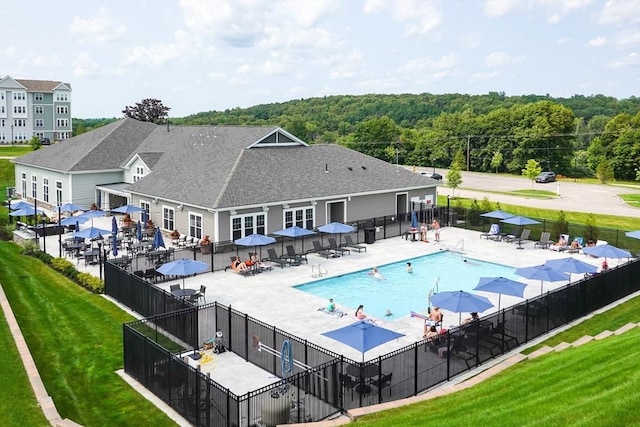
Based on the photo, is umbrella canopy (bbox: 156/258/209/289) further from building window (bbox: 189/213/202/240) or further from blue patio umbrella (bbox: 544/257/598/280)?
blue patio umbrella (bbox: 544/257/598/280)

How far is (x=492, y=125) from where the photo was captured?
94938 millimetres

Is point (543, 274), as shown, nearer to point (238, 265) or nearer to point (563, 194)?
point (238, 265)

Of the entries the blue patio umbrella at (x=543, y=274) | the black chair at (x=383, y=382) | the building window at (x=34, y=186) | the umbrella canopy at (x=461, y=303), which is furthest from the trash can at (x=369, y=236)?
the building window at (x=34, y=186)

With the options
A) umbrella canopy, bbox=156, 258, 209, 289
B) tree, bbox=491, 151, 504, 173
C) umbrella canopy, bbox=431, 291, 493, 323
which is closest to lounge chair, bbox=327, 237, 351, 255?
umbrella canopy, bbox=156, 258, 209, 289

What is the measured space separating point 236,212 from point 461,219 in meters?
17.1

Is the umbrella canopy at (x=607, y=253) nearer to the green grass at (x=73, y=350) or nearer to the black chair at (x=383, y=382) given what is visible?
the black chair at (x=383, y=382)

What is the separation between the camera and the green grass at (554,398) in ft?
27.8

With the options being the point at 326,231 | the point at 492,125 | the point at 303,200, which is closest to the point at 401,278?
the point at 326,231

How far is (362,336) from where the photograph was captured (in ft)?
47.6

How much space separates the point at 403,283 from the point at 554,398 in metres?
16.4

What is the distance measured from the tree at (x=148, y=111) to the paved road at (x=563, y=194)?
154 ft

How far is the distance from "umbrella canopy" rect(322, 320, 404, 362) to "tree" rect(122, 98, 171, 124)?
259 feet

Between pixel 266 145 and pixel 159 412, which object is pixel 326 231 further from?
pixel 159 412

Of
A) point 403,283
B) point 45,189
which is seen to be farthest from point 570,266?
point 45,189
